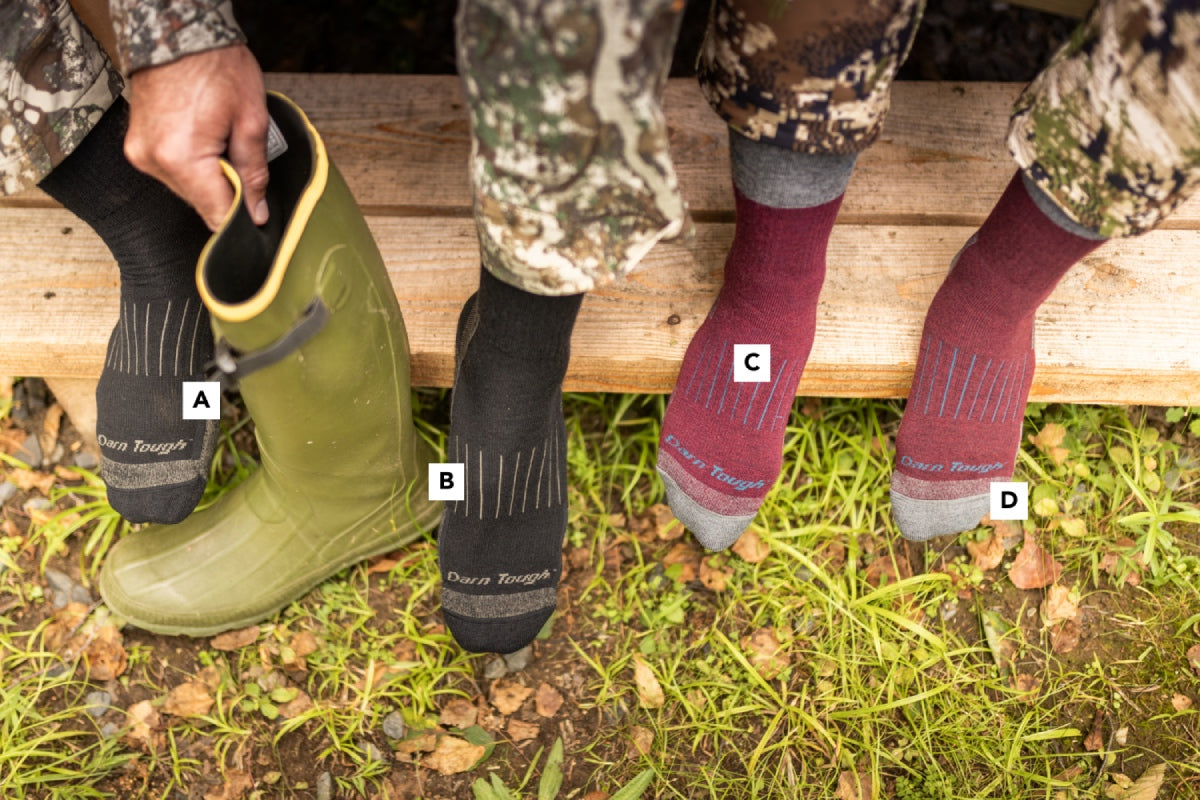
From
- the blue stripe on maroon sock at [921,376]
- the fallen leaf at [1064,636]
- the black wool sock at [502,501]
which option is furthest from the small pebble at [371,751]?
the fallen leaf at [1064,636]

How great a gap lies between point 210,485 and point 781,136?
1137 mm

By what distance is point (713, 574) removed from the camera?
1.45 m

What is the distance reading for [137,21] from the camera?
2.93 ft

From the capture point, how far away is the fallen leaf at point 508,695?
4.46ft

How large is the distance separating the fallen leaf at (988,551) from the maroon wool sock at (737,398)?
0.42 m

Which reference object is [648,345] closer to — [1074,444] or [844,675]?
[844,675]

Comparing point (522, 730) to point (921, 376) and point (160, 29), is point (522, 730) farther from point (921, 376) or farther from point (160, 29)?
point (160, 29)

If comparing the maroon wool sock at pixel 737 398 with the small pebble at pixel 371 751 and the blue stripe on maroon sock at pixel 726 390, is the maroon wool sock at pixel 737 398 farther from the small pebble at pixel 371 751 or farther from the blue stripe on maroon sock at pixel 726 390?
the small pebble at pixel 371 751

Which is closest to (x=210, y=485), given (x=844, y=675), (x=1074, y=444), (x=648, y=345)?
(x=648, y=345)

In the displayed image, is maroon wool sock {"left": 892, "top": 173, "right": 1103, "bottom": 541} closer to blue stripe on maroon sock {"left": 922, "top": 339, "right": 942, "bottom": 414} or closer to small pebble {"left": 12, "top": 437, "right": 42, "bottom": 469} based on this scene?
blue stripe on maroon sock {"left": 922, "top": 339, "right": 942, "bottom": 414}

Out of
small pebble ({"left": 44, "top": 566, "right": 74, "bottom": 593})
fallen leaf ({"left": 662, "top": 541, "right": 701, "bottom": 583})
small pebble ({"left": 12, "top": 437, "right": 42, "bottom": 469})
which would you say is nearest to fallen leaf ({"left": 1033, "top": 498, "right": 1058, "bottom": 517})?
fallen leaf ({"left": 662, "top": 541, "right": 701, "bottom": 583})

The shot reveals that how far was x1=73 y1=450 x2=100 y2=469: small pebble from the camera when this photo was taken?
1572 mm

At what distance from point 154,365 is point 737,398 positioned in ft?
2.90

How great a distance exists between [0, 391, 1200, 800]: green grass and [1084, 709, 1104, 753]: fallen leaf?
0.01 metres
